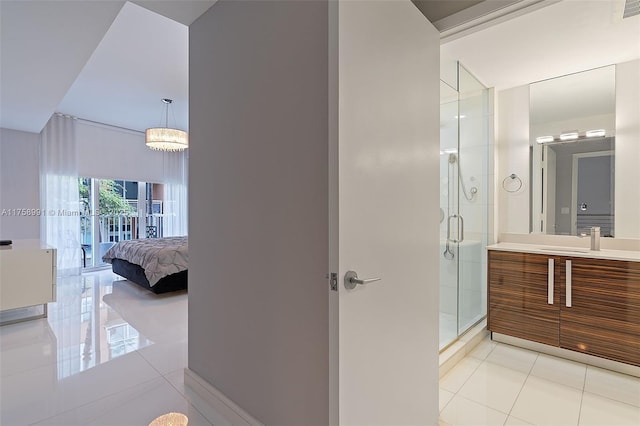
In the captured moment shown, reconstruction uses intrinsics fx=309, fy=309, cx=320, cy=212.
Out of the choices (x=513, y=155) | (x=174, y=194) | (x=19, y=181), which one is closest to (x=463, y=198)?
(x=513, y=155)

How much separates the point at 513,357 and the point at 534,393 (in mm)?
544

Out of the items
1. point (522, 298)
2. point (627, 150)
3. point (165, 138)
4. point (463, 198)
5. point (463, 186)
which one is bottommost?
point (522, 298)

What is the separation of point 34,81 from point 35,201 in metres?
2.83

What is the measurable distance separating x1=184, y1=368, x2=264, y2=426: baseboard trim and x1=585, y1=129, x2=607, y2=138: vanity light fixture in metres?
3.31

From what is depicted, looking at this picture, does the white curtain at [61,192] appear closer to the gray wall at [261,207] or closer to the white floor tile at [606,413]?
the gray wall at [261,207]

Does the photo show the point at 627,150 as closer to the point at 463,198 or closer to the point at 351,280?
the point at 463,198

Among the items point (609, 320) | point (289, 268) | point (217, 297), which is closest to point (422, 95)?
point (289, 268)

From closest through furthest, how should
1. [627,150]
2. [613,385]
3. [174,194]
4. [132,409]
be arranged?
[132,409], [613,385], [627,150], [174,194]

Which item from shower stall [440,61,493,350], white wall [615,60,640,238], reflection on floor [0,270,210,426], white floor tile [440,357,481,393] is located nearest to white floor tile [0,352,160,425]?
reflection on floor [0,270,210,426]

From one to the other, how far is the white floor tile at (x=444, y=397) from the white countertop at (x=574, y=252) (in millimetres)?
1333

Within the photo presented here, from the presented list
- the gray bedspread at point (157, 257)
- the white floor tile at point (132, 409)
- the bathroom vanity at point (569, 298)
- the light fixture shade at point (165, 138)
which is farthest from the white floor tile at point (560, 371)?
the light fixture shade at point (165, 138)

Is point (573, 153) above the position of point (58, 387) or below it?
above

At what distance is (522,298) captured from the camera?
2.60 metres

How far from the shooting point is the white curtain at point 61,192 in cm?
517
